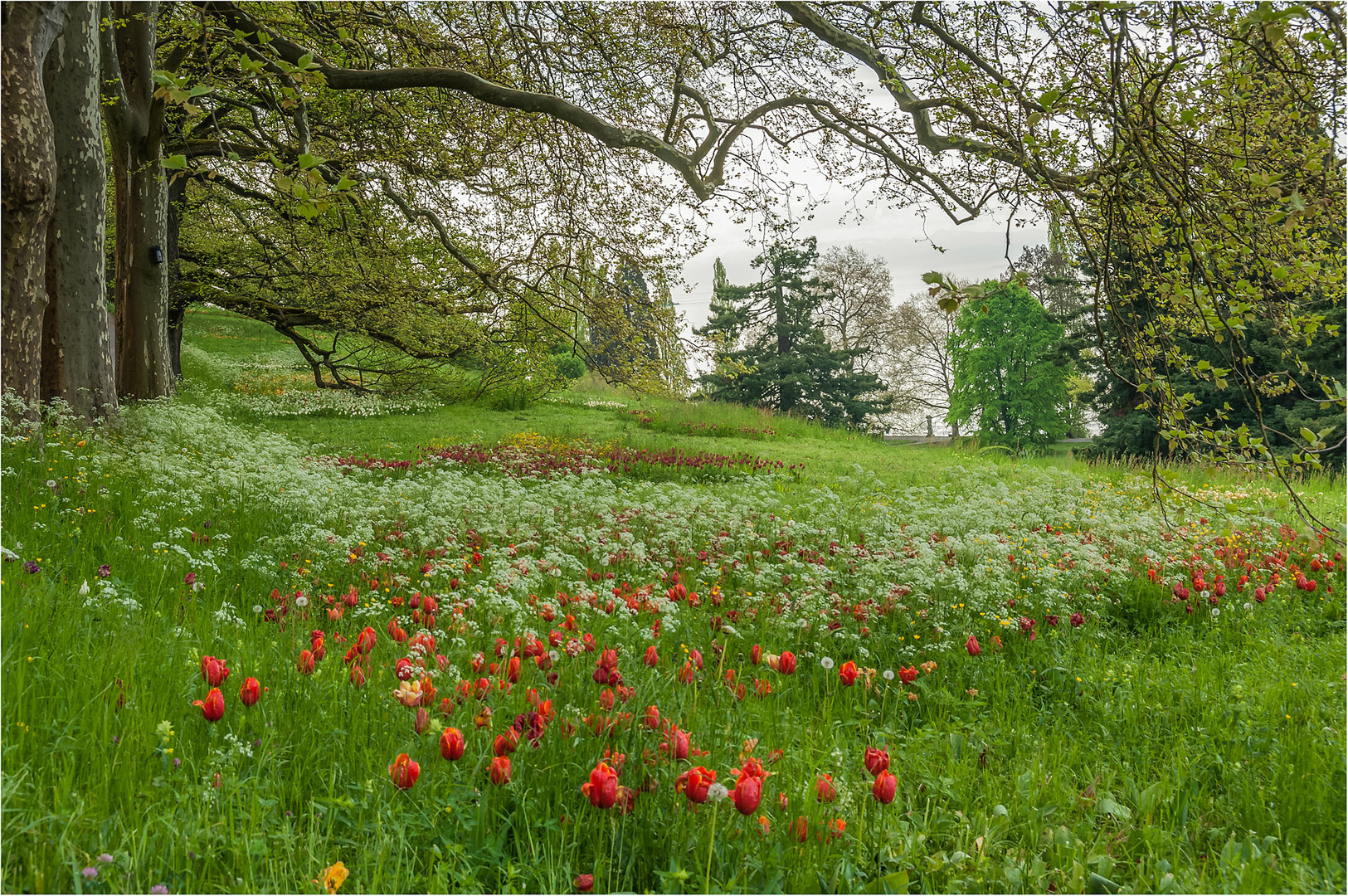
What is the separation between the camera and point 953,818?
2465mm

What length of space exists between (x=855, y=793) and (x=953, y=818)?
435 millimetres

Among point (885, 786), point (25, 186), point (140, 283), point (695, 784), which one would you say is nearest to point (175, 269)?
point (140, 283)

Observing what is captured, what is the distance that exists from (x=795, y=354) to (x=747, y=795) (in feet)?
92.8

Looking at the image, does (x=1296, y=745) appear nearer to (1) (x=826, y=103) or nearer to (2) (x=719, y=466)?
(1) (x=826, y=103)

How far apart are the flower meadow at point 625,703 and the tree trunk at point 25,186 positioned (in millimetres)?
868

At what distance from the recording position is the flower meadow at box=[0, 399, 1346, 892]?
1.86m

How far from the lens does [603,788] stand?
1779 millimetres

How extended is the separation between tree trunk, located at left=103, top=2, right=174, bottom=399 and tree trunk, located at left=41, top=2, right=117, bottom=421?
2536 millimetres

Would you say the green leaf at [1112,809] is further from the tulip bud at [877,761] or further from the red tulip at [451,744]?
the red tulip at [451,744]

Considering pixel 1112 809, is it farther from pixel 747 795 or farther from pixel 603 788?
pixel 603 788

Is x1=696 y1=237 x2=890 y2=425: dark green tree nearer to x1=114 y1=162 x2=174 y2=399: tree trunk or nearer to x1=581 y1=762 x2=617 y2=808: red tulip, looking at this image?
x1=114 y1=162 x2=174 y2=399: tree trunk

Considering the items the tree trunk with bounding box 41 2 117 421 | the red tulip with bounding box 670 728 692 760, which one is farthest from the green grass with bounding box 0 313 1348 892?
the tree trunk with bounding box 41 2 117 421

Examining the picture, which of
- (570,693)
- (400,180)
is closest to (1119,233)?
(570,693)

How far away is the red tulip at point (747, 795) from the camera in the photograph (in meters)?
1.73
